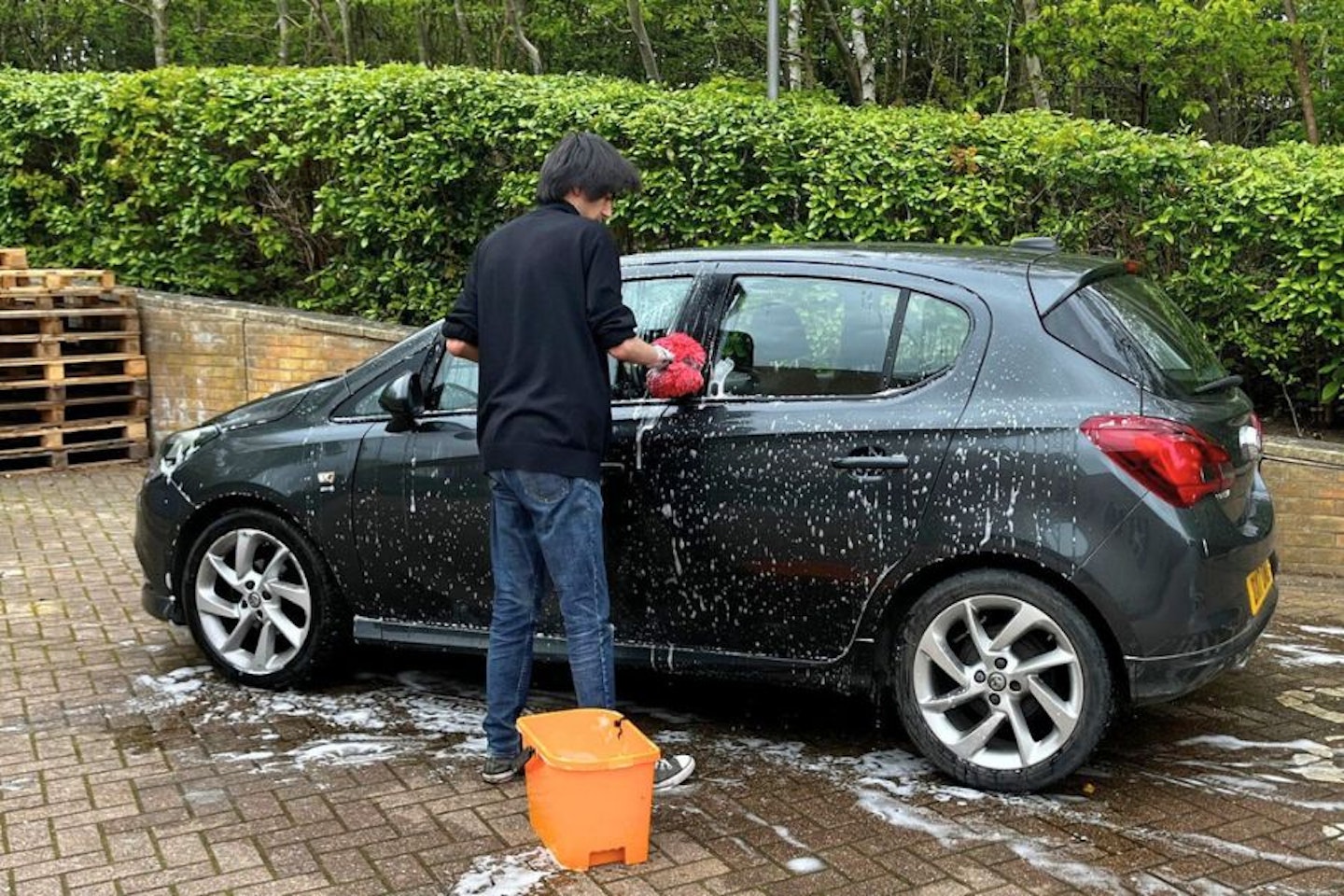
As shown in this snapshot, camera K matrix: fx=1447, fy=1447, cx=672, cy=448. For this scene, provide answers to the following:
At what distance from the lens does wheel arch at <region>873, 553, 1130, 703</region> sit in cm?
428

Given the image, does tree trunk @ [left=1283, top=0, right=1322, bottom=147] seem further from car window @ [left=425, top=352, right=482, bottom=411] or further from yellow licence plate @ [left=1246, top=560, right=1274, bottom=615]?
car window @ [left=425, top=352, right=482, bottom=411]

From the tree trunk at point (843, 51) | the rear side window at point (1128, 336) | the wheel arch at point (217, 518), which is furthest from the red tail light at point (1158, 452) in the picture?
the tree trunk at point (843, 51)

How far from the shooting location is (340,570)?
5.31m

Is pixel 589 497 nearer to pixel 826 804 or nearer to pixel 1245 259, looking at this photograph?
pixel 826 804

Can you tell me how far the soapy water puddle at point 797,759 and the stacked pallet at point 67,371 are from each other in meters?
5.68

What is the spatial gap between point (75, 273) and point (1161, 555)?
899 centimetres

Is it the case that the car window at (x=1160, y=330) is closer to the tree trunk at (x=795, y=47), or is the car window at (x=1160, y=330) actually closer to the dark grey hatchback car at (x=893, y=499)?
the dark grey hatchback car at (x=893, y=499)

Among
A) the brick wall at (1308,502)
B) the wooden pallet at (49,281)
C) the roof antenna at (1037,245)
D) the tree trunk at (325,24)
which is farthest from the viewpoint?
the tree trunk at (325,24)

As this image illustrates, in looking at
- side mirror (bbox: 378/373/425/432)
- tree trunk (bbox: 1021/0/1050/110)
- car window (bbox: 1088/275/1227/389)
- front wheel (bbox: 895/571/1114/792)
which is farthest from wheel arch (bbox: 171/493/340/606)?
tree trunk (bbox: 1021/0/1050/110)

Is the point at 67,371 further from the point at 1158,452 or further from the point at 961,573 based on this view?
the point at 1158,452

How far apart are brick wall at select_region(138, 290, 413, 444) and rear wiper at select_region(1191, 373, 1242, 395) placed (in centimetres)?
642

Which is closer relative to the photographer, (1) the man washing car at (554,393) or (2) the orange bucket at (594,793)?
(2) the orange bucket at (594,793)

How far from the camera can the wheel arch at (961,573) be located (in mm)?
4281

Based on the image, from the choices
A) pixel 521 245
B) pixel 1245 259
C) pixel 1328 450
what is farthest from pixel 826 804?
pixel 1245 259
